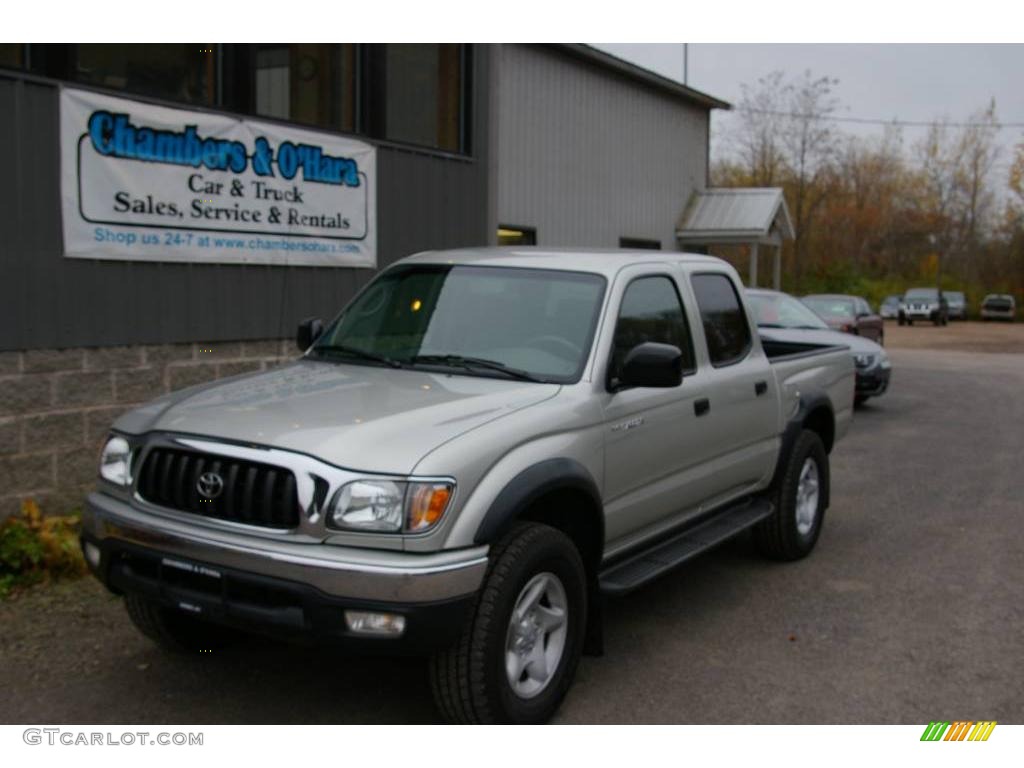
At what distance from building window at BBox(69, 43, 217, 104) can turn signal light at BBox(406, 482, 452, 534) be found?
470 cm

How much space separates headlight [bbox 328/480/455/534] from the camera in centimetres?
376

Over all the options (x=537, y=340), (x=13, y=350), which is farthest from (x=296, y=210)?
(x=537, y=340)

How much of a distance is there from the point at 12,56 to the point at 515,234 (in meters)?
9.75

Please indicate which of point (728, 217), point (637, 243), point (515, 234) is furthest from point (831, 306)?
point (515, 234)

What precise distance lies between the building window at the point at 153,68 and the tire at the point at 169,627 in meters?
3.86

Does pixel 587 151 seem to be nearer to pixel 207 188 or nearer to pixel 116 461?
pixel 207 188

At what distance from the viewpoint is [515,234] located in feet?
52.0

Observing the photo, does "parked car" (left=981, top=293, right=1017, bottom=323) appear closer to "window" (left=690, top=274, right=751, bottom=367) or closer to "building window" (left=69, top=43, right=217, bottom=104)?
"window" (left=690, top=274, right=751, bottom=367)

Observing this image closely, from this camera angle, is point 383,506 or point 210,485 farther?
point 210,485

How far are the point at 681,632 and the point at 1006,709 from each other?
1.55 metres

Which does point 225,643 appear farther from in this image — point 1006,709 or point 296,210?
point 296,210

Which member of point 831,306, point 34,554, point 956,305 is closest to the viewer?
point 34,554

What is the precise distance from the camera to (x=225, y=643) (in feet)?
16.8
